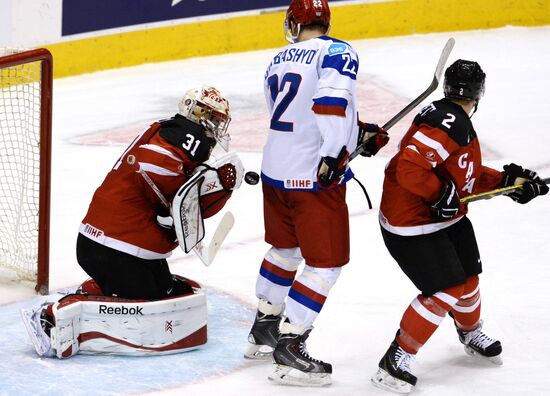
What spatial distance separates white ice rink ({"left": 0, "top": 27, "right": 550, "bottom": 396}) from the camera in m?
3.58

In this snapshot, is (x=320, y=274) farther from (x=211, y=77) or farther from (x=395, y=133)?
(x=211, y=77)

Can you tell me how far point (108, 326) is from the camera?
3686 mm

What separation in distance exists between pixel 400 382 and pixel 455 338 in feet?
1.93

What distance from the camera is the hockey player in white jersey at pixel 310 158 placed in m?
3.43

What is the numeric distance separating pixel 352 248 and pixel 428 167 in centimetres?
163

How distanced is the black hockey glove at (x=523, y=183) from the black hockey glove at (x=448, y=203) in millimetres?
327

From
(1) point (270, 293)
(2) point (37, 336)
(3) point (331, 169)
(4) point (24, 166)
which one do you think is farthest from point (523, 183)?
(4) point (24, 166)

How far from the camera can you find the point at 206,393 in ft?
11.3

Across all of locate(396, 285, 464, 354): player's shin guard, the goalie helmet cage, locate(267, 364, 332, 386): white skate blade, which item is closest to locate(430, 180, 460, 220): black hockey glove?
locate(396, 285, 464, 354): player's shin guard

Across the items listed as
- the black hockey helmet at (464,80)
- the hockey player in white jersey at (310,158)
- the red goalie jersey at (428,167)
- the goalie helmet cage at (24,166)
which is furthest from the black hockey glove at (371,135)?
the goalie helmet cage at (24,166)

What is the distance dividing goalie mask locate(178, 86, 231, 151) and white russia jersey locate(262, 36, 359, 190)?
17cm

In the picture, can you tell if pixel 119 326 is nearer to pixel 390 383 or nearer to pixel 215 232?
pixel 215 232

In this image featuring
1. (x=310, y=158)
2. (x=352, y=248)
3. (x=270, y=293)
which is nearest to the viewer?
(x=310, y=158)

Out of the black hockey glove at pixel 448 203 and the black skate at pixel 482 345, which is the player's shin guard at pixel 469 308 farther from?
the black hockey glove at pixel 448 203
